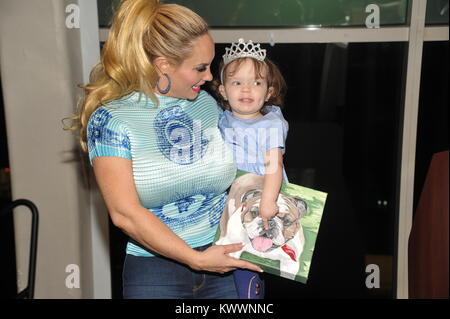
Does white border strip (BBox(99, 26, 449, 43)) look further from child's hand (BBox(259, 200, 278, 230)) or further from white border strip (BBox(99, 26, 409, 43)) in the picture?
child's hand (BBox(259, 200, 278, 230))

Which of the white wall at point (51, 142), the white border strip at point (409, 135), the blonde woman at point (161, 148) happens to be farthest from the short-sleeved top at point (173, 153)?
the white border strip at point (409, 135)

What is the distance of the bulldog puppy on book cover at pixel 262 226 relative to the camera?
4.88 feet

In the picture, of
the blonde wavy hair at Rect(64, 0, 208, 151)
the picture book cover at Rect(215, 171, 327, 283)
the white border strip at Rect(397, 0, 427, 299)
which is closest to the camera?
the blonde wavy hair at Rect(64, 0, 208, 151)

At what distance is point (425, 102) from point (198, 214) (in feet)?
4.64

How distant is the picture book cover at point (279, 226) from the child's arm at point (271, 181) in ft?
0.07

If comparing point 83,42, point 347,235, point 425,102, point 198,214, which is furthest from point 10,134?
point 425,102

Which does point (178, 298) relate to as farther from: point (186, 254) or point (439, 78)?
point (439, 78)

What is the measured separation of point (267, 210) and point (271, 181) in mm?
85

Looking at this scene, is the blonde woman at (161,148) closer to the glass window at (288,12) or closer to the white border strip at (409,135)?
the glass window at (288,12)

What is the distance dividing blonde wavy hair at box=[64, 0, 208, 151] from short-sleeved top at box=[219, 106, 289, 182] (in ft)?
0.82

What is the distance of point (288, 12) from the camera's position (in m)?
2.18

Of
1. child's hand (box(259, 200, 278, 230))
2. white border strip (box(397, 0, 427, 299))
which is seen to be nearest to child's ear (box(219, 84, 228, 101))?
child's hand (box(259, 200, 278, 230))

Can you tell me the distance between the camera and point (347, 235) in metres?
2.59

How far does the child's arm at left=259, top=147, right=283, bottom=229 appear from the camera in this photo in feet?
4.80
